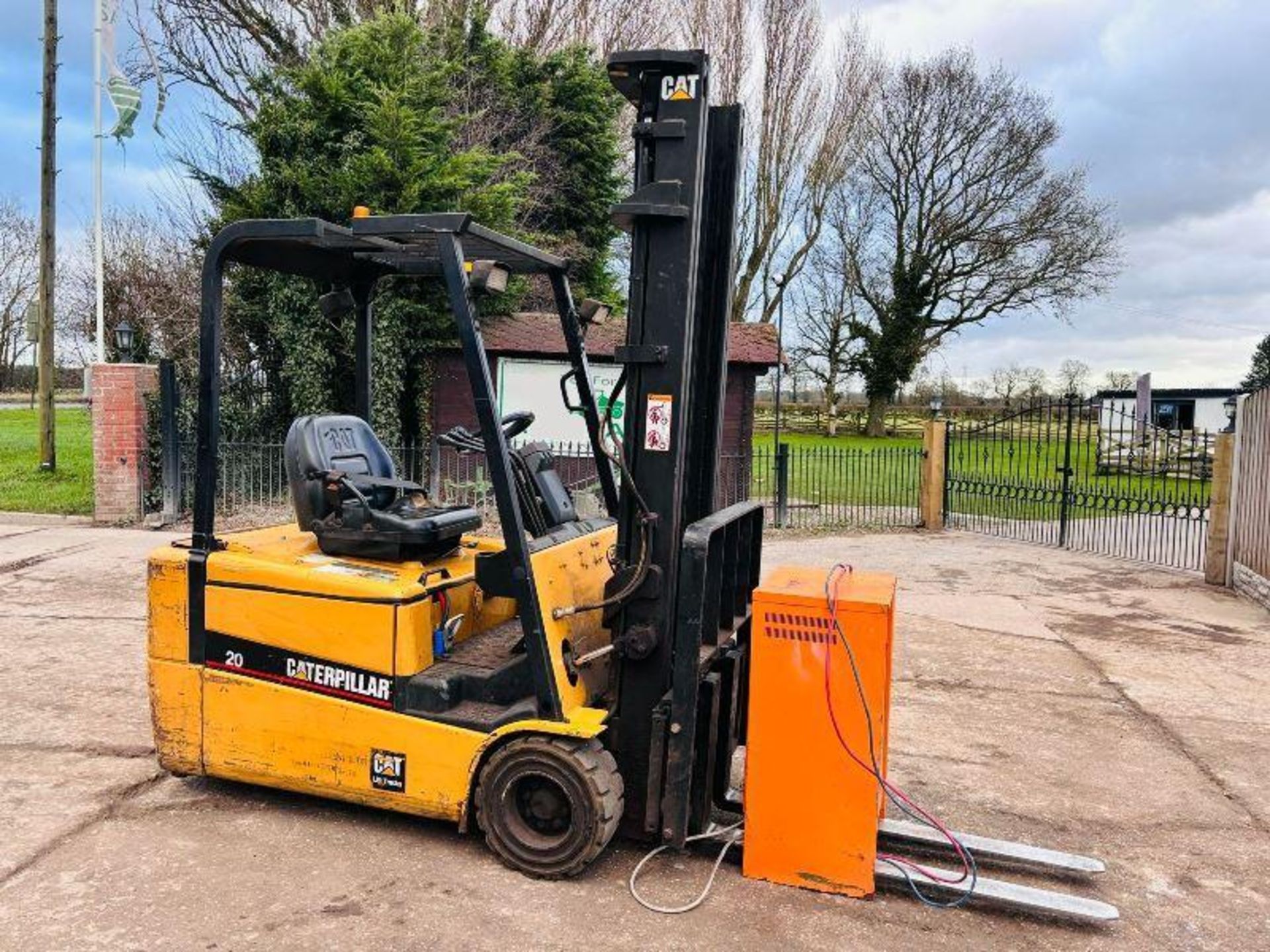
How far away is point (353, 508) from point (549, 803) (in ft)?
5.12

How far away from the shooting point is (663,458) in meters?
4.02

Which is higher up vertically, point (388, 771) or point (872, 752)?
point (872, 752)

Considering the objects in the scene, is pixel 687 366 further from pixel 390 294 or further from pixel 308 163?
pixel 308 163

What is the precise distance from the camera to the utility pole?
59.7ft

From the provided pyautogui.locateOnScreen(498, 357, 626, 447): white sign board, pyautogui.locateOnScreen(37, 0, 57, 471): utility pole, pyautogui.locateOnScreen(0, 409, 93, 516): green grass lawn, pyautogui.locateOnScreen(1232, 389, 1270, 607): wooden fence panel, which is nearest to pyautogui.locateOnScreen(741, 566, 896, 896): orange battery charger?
pyautogui.locateOnScreen(1232, 389, 1270, 607): wooden fence panel

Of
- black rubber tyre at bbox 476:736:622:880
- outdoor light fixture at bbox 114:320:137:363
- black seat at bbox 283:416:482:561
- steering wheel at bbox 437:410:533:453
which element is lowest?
black rubber tyre at bbox 476:736:622:880

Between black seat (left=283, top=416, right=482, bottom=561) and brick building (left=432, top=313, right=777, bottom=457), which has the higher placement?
brick building (left=432, top=313, right=777, bottom=457)

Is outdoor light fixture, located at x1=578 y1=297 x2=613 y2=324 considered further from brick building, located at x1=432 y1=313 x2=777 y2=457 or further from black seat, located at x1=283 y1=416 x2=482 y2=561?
brick building, located at x1=432 y1=313 x2=777 y2=457

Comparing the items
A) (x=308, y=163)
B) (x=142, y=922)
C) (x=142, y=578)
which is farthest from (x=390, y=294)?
(x=142, y=922)

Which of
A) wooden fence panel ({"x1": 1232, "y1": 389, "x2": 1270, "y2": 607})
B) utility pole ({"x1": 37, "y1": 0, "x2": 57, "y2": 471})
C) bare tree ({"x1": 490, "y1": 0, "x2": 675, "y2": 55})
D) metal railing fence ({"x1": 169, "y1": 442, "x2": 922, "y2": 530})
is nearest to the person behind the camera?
wooden fence panel ({"x1": 1232, "y1": 389, "x2": 1270, "y2": 607})

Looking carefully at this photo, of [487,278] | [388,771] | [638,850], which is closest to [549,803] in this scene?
[638,850]

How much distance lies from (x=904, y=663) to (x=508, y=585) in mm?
4519

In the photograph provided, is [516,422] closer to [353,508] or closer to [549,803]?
[353,508]

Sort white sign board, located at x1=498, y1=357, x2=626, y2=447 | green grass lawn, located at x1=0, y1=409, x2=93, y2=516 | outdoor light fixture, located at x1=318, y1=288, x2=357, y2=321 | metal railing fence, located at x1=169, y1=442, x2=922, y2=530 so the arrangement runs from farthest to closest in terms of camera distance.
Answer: white sign board, located at x1=498, y1=357, x2=626, y2=447 < green grass lawn, located at x1=0, y1=409, x2=93, y2=516 < metal railing fence, located at x1=169, y1=442, x2=922, y2=530 < outdoor light fixture, located at x1=318, y1=288, x2=357, y2=321
